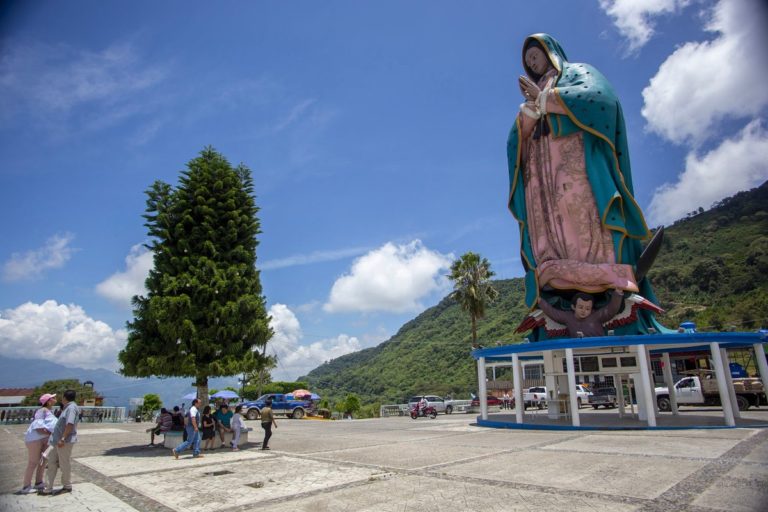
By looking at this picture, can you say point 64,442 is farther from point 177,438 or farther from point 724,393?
point 724,393

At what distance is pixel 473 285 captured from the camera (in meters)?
40.0

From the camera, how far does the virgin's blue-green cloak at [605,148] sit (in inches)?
934

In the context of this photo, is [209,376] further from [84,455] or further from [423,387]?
[423,387]

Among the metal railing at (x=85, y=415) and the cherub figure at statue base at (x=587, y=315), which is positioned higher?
the cherub figure at statue base at (x=587, y=315)

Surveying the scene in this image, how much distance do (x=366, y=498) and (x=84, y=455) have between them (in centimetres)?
1176

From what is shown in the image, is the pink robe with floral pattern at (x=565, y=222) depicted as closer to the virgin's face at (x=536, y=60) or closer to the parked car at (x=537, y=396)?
the virgin's face at (x=536, y=60)

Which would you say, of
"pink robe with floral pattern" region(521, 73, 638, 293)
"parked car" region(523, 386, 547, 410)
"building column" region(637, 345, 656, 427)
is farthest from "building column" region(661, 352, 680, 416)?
"parked car" region(523, 386, 547, 410)

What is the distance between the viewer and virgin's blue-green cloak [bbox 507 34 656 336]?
2373 cm

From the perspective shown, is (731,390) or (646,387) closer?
(646,387)

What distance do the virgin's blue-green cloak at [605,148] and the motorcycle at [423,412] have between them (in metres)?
13.1

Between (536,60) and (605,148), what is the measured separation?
716 centimetres

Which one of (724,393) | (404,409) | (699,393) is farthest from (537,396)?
(724,393)

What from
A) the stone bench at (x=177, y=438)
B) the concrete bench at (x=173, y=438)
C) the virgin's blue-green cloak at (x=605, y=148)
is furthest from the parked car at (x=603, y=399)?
the concrete bench at (x=173, y=438)

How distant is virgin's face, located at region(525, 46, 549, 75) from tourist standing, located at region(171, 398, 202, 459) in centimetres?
2544
